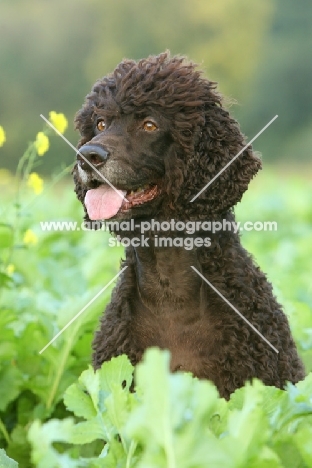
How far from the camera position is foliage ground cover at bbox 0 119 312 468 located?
208cm

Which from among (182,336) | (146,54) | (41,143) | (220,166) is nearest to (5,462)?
(182,336)

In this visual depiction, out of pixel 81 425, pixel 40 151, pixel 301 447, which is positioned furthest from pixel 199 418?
pixel 40 151

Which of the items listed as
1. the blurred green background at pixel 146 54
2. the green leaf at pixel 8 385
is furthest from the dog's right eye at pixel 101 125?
the blurred green background at pixel 146 54

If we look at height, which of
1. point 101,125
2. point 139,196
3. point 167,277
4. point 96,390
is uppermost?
point 101,125

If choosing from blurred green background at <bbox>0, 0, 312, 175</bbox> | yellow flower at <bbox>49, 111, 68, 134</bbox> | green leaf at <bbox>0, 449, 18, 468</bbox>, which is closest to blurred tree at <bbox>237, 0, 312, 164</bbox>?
blurred green background at <bbox>0, 0, 312, 175</bbox>

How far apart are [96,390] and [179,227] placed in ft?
5.81

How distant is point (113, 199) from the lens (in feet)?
14.2

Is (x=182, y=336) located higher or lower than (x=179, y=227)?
lower

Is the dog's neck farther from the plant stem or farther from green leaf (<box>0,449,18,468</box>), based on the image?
green leaf (<box>0,449,18,468</box>)

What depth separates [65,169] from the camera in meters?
4.99

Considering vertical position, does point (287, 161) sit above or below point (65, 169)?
above

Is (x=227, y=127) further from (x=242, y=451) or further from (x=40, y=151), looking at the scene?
(x=242, y=451)

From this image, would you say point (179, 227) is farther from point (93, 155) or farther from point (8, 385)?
point (8, 385)

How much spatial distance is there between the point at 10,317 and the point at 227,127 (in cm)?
170
